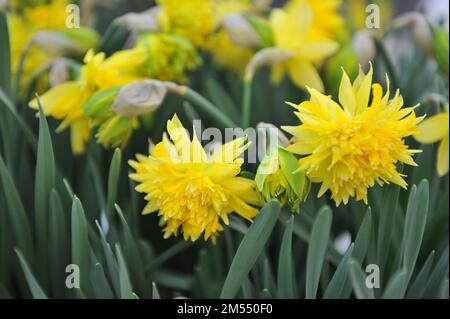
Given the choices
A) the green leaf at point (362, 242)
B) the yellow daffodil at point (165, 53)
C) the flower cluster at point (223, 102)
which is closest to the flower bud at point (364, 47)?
the flower cluster at point (223, 102)

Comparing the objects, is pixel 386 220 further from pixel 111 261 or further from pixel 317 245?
pixel 111 261

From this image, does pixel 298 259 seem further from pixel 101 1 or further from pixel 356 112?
pixel 101 1

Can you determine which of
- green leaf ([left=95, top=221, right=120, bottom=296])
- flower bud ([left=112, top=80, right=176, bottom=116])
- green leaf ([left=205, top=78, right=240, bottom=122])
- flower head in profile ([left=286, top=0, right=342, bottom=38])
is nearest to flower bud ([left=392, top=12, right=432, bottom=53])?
flower head in profile ([left=286, top=0, right=342, bottom=38])

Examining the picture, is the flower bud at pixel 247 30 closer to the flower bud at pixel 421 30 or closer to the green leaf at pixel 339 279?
the flower bud at pixel 421 30

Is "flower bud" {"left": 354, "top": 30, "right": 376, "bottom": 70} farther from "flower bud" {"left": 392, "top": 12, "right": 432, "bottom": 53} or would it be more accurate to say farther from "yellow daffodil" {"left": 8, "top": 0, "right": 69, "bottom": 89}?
"yellow daffodil" {"left": 8, "top": 0, "right": 69, "bottom": 89}

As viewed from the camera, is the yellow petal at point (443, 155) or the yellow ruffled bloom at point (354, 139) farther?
the yellow petal at point (443, 155)

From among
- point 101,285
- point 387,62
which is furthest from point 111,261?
point 387,62
